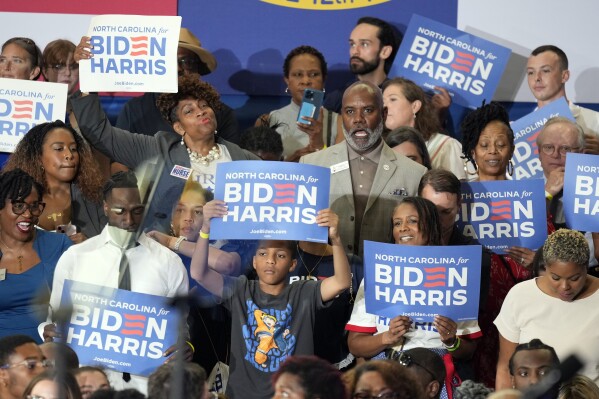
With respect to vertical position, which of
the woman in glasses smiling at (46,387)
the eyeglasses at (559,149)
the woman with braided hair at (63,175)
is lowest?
the woman in glasses smiling at (46,387)

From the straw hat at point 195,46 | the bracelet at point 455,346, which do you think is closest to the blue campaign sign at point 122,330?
the bracelet at point 455,346

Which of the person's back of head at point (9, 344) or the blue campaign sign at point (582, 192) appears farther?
the blue campaign sign at point (582, 192)

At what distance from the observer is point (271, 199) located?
6.05m

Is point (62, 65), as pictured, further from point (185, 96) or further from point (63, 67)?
point (185, 96)

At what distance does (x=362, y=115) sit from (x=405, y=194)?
1.56 ft

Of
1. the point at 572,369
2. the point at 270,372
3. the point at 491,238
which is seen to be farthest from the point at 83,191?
the point at 572,369

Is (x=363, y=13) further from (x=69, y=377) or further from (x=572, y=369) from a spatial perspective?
(x=572, y=369)

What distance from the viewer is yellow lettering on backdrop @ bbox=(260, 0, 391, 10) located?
8910 millimetres

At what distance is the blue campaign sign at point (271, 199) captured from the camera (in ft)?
19.7

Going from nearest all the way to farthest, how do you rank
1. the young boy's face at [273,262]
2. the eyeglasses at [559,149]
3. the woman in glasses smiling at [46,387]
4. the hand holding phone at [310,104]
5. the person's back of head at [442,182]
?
the woman in glasses smiling at [46,387], the young boy's face at [273,262], the person's back of head at [442,182], the eyeglasses at [559,149], the hand holding phone at [310,104]

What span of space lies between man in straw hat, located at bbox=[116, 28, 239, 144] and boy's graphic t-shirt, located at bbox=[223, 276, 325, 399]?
203cm

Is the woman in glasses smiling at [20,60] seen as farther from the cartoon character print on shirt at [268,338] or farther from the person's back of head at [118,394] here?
the person's back of head at [118,394]

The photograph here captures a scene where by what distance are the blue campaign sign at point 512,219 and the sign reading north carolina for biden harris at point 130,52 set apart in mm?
1964

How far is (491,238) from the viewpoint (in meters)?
6.67
